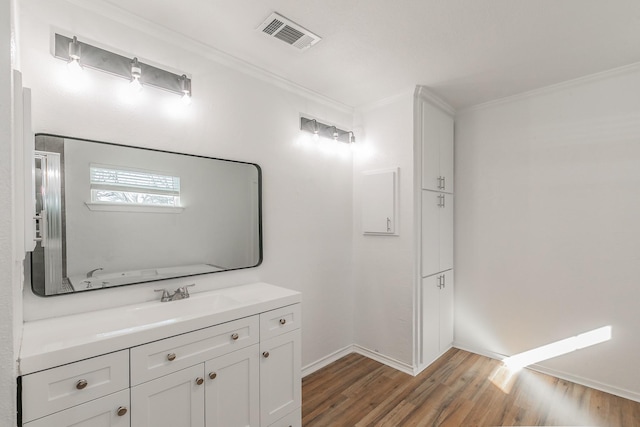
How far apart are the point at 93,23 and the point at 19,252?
135cm

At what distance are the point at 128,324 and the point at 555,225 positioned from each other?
3.32 m

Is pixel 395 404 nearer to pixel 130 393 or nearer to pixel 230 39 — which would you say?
pixel 130 393

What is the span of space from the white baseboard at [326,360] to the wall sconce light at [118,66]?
241cm

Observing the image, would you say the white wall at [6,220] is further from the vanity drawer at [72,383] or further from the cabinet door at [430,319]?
the cabinet door at [430,319]

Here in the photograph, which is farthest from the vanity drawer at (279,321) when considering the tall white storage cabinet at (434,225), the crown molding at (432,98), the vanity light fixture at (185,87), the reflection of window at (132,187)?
the crown molding at (432,98)

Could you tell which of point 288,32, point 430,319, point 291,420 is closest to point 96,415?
point 291,420

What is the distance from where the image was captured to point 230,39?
2.04 metres

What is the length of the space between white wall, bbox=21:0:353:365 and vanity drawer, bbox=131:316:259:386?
534mm

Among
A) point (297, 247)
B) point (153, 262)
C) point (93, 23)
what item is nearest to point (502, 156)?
point (297, 247)

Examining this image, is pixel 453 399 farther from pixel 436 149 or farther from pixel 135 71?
pixel 135 71

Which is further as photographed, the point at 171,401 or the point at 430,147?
the point at 430,147

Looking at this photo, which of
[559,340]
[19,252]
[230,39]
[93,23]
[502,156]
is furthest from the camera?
[502,156]

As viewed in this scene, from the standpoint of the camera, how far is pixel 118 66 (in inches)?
67.7

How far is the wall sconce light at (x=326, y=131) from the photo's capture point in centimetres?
277
